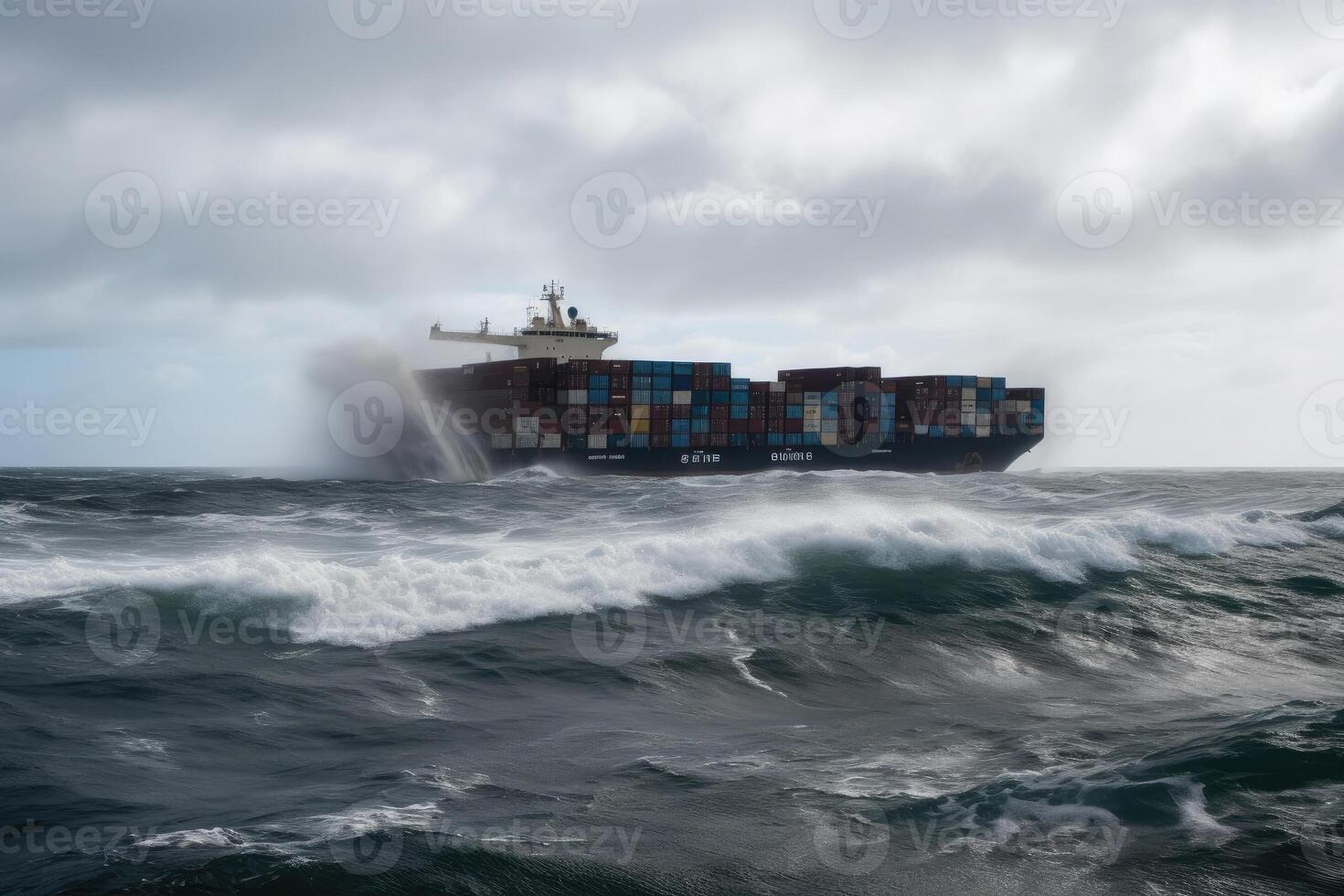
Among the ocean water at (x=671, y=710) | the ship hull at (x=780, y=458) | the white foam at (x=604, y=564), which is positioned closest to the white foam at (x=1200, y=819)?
the ocean water at (x=671, y=710)

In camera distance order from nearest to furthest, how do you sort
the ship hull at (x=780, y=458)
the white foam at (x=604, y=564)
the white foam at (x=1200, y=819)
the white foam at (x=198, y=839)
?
the white foam at (x=198, y=839) → the white foam at (x=1200, y=819) → the white foam at (x=604, y=564) → the ship hull at (x=780, y=458)

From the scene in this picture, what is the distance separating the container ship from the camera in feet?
201

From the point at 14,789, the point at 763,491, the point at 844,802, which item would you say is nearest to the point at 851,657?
the point at 844,802

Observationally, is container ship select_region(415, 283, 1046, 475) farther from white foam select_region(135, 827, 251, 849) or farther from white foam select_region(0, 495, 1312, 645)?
white foam select_region(135, 827, 251, 849)

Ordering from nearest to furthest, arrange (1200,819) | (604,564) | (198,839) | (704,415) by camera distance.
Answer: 1. (198,839)
2. (1200,819)
3. (604,564)
4. (704,415)

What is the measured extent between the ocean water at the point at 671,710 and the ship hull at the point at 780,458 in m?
35.3

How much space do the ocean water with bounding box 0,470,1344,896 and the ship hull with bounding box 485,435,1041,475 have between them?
35.3 meters

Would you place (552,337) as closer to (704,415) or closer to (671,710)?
(704,415)

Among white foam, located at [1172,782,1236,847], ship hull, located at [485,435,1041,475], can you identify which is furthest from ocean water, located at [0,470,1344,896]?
ship hull, located at [485,435,1041,475]

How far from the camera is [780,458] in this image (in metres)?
67.2

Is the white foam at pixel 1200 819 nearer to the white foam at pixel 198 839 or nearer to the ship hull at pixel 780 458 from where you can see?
the white foam at pixel 198 839

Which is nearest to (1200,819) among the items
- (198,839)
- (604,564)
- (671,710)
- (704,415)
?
(671,710)

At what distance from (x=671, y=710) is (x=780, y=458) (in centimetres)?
5598

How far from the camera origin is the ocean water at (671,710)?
7.21m
